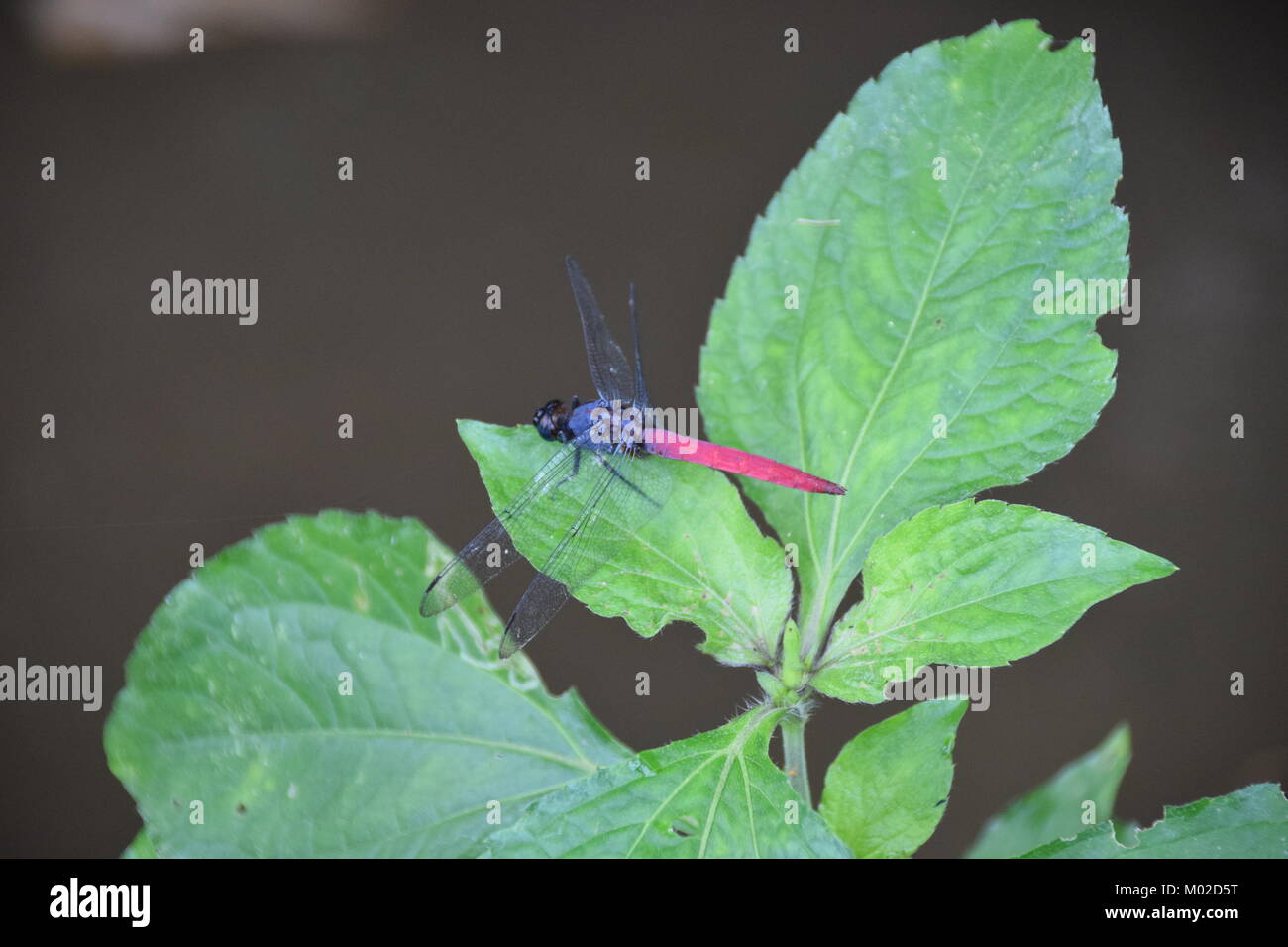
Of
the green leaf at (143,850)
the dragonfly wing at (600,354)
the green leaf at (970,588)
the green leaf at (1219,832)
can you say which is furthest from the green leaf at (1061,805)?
the green leaf at (143,850)

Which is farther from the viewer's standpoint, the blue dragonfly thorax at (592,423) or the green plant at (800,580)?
the blue dragonfly thorax at (592,423)

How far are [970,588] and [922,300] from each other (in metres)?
0.18

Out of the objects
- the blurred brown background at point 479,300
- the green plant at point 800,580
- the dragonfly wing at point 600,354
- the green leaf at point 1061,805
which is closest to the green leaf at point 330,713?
the green plant at point 800,580

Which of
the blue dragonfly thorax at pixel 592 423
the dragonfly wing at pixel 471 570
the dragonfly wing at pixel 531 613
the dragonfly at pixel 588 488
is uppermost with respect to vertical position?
Result: the blue dragonfly thorax at pixel 592 423

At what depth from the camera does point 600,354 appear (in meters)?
1.00

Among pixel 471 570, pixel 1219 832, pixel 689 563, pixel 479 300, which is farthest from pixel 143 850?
pixel 479 300

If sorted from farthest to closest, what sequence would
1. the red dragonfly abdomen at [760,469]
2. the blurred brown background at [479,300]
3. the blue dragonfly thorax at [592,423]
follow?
the blurred brown background at [479,300] < the blue dragonfly thorax at [592,423] < the red dragonfly abdomen at [760,469]

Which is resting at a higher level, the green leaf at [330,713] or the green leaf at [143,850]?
the green leaf at [330,713]

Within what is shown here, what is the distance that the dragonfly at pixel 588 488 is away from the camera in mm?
628

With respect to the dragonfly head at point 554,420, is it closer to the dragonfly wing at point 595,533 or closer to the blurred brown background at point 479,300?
the dragonfly wing at point 595,533

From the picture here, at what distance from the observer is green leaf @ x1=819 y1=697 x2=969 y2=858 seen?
1.94 feet

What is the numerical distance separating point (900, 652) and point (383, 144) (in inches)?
48.6

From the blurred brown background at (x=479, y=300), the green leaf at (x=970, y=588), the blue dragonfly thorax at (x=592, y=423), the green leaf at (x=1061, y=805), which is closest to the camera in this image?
the green leaf at (x=970, y=588)

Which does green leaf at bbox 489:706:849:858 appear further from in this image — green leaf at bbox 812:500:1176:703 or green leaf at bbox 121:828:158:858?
green leaf at bbox 121:828:158:858
